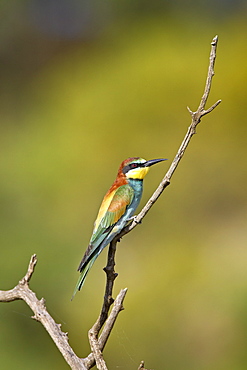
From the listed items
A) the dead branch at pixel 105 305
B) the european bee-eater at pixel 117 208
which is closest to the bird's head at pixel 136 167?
the european bee-eater at pixel 117 208

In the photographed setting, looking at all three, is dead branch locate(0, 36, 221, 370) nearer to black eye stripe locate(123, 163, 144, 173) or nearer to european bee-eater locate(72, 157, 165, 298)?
european bee-eater locate(72, 157, 165, 298)

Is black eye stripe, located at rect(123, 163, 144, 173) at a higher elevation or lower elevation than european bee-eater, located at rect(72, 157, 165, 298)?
higher

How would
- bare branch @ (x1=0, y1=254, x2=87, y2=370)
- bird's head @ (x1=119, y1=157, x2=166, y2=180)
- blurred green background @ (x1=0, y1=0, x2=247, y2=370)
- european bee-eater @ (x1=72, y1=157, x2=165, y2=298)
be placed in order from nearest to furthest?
bare branch @ (x1=0, y1=254, x2=87, y2=370) < european bee-eater @ (x1=72, y1=157, x2=165, y2=298) < bird's head @ (x1=119, y1=157, x2=166, y2=180) < blurred green background @ (x1=0, y1=0, x2=247, y2=370)

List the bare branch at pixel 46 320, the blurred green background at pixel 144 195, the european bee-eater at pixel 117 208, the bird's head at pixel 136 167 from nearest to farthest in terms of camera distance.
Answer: the bare branch at pixel 46 320 < the european bee-eater at pixel 117 208 < the bird's head at pixel 136 167 < the blurred green background at pixel 144 195

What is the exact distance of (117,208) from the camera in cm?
139

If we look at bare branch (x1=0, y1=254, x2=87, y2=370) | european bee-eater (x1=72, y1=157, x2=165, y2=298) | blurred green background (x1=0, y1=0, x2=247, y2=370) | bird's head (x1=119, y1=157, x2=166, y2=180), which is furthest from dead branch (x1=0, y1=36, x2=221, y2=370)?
blurred green background (x1=0, y1=0, x2=247, y2=370)

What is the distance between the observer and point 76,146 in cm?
420

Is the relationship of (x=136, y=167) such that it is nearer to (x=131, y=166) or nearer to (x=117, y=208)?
(x=131, y=166)

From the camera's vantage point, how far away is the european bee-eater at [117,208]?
1.31 m

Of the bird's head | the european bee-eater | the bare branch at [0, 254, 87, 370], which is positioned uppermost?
the bird's head

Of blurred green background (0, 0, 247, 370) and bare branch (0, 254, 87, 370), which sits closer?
bare branch (0, 254, 87, 370)

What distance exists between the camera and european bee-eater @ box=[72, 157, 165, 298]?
131cm

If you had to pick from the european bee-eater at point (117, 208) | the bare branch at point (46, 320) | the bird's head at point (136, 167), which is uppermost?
the bird's head at point (136, 167)

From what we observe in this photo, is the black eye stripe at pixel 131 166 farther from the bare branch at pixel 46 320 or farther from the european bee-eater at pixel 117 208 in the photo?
the bare branch at pixel 46 320
